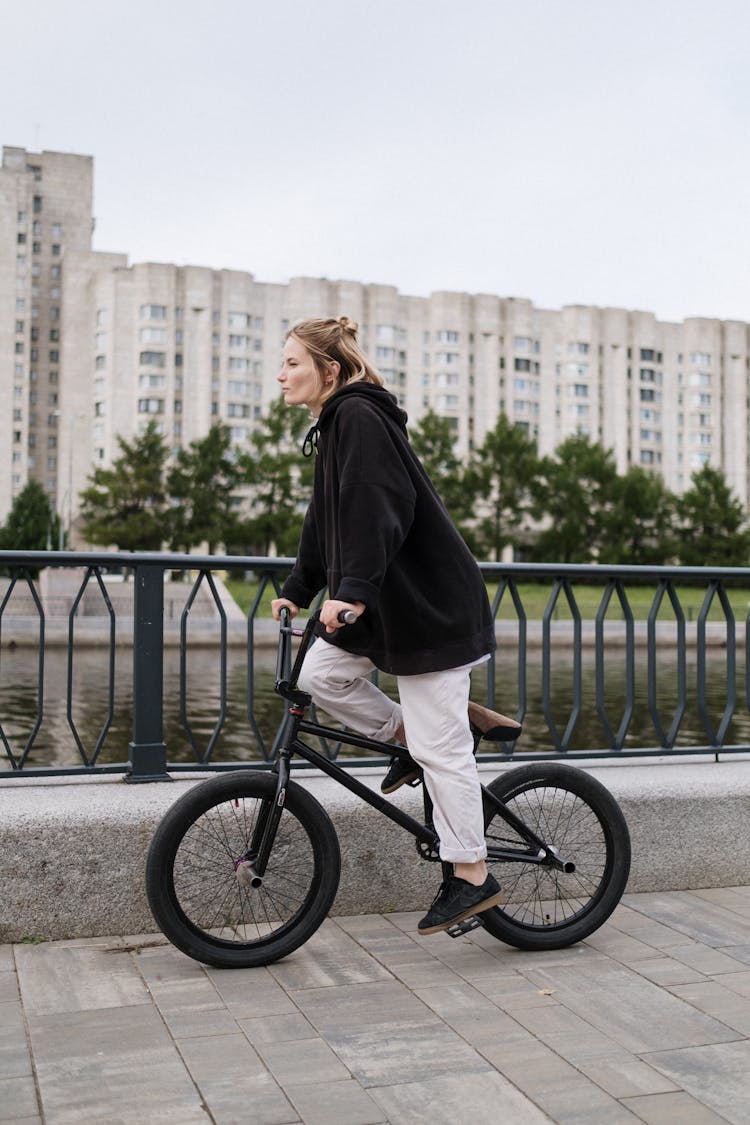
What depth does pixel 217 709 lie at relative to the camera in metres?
21.9

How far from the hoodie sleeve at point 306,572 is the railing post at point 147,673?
76 centimetres

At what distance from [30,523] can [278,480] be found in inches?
815

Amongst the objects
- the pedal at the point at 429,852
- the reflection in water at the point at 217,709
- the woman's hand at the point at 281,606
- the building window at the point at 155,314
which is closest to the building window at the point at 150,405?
the building window at the point at 155,314

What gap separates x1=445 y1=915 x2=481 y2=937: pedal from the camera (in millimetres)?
3828

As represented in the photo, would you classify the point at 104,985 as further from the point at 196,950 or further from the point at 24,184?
the point at 24,184

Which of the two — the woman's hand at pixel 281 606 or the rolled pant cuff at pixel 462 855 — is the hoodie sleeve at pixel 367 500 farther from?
the rolled pant cuff at pixel 462 855

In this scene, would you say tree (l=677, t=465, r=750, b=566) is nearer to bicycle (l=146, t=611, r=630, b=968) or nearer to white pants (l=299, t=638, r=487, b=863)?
bicycle (l=146, t=611, r=630, b=968)

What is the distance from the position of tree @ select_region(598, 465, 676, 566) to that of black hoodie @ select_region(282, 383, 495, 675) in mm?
77721

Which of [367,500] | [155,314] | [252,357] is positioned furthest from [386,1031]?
[252,357]

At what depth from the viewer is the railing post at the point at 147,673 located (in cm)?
470

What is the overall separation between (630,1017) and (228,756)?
12832mm

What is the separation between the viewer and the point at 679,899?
482 cm

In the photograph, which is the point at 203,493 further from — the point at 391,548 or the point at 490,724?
the point at 391,548

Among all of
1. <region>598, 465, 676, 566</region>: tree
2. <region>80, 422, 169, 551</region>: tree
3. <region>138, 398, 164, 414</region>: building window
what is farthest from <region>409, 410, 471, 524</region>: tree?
<region>138, 398, 164, 414</region>: building window
